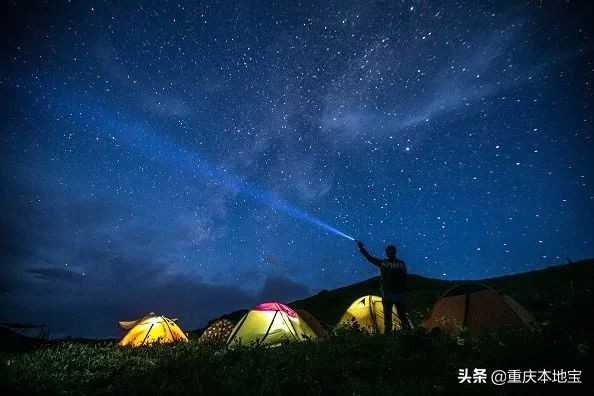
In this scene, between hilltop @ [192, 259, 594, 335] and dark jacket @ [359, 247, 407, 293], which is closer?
dark jacket @ [359, 247, 407, 293]

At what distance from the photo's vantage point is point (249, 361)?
7387 millimetres

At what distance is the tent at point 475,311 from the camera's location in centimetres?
962

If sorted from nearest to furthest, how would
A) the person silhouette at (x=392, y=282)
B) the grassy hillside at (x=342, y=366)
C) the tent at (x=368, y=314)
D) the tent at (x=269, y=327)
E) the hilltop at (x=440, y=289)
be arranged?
the grassy hillside at (x=342, y=366)
the person silhouette at (x=392, y=282)
the tent at (x=269, y=327)
the tent at (x=368, y=314)
the hilltop at (x=440, y=289)

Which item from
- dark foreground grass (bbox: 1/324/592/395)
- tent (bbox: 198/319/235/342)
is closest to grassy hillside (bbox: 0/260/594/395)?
dark foreground grass (bbox: 1/324/592/395)

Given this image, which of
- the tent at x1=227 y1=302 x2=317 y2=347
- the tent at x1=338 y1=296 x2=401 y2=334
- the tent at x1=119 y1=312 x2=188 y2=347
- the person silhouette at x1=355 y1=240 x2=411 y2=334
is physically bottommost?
the tent at x1=119 y1=312 x2=188 y2=347

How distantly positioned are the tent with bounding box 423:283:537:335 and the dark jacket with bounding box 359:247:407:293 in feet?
4.62

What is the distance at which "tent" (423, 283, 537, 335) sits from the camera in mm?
9617

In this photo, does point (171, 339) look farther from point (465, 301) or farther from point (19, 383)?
point (465, 301)

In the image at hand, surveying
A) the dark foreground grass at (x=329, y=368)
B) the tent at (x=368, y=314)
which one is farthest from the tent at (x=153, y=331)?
the tent at (x=368, y=314)

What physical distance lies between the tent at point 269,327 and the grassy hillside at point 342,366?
273cm

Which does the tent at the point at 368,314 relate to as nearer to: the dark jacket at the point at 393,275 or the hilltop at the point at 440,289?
the hilltop at the point at 440,289

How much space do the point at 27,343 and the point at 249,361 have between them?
16903mm

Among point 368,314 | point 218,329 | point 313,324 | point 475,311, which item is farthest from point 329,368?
point 218,329

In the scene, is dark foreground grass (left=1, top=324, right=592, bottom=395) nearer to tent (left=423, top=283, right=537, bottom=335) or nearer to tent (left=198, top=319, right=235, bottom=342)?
tent (left=423, top=283, right=537, bottom=335)
